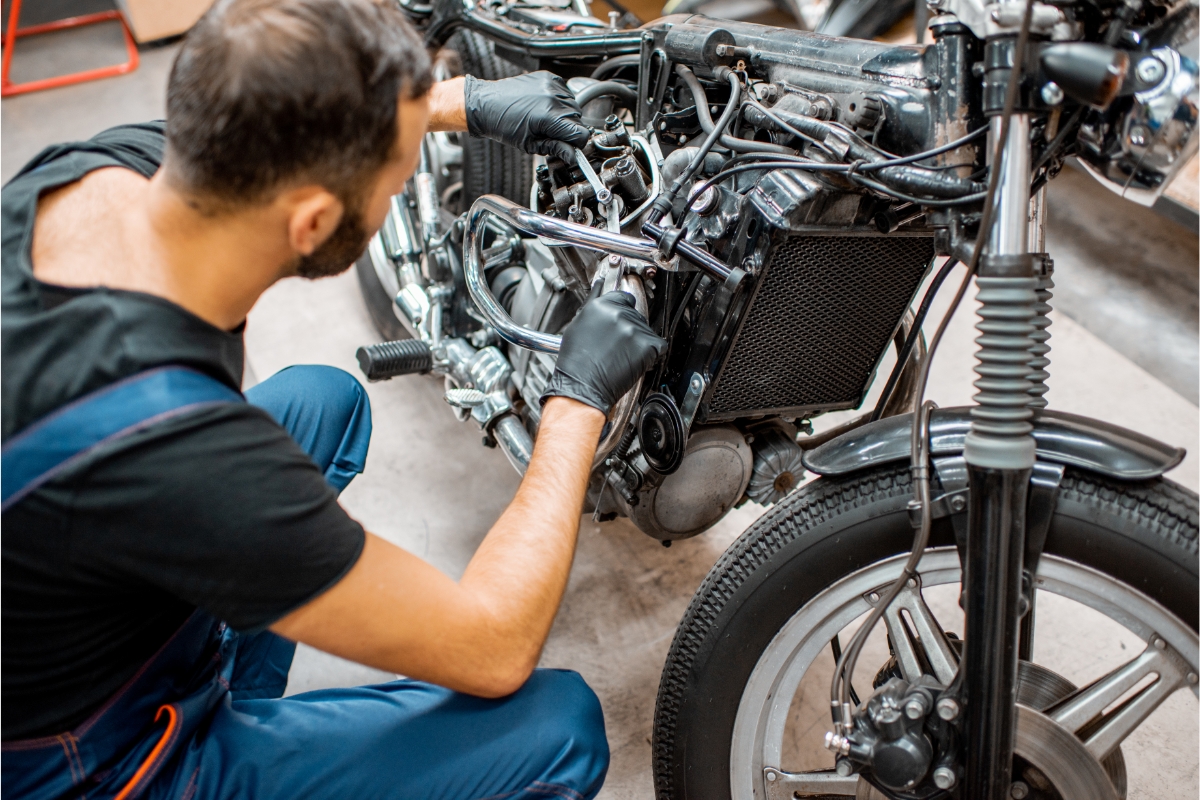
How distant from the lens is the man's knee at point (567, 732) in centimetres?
116

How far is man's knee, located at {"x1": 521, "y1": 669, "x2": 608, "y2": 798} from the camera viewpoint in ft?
3.81

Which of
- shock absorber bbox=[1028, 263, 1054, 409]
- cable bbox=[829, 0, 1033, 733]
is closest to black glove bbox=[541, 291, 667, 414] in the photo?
cable bbox=[829, 0, 1033, 733]

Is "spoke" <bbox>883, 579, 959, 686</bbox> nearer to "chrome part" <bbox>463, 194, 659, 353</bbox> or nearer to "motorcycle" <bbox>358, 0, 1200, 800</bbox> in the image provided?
"motorcycle" <bbox>358, 0, 1200, 800</bbox>

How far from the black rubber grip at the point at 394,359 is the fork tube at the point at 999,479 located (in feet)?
3.95

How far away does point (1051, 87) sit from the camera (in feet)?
3.09

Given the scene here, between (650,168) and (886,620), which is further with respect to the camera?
(650,168)

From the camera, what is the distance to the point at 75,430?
829 millimetres

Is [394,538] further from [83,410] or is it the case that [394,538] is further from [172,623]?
[83,410]

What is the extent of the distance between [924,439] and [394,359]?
1.13m

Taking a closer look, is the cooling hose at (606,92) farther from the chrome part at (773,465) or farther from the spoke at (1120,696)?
the spoke at (1120,696)

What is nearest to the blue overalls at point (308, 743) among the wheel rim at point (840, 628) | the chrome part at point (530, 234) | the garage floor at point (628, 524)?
the wheel rim at point (840, 628)

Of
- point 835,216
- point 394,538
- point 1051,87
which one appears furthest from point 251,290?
point 394,538

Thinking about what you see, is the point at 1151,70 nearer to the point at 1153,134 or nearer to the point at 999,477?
the point at 1153,134

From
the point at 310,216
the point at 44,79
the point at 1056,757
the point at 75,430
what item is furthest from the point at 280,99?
the point at 44,79
